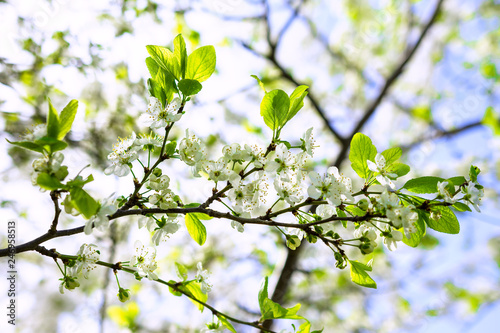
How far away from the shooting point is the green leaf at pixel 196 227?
88 centimetres

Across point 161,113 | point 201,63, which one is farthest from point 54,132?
point 201,63

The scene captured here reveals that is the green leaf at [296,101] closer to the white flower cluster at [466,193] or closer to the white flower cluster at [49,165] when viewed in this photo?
the white flower cluster at [466,193]

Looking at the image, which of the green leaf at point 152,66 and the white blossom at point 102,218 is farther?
the green leaf at point 152,66

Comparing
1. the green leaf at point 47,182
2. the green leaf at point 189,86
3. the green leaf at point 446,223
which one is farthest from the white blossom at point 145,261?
the green leaf at point 446,223

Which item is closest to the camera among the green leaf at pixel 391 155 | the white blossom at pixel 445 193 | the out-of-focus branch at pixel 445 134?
the white blossom at pixel 445 193

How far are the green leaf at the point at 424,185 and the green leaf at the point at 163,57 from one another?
59 cm

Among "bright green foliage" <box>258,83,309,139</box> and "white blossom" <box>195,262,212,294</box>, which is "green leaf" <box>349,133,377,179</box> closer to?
"bright green foliage" <box>258,83,309,139</box>

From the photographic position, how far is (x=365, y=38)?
4.78 metres

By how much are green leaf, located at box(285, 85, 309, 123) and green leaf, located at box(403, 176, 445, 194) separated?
0.30m

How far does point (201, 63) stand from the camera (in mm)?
806

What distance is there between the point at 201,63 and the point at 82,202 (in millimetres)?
383

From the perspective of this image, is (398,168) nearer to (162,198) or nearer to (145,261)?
(162,198)

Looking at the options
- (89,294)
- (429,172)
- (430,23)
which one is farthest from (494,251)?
(89,294)

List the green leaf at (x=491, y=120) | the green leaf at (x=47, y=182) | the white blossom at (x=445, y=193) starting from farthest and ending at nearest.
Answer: the green leaf at (x=491, y=120) → the white blossom at (x=445, y=193) → the green leaf at (x=47, y=182)
